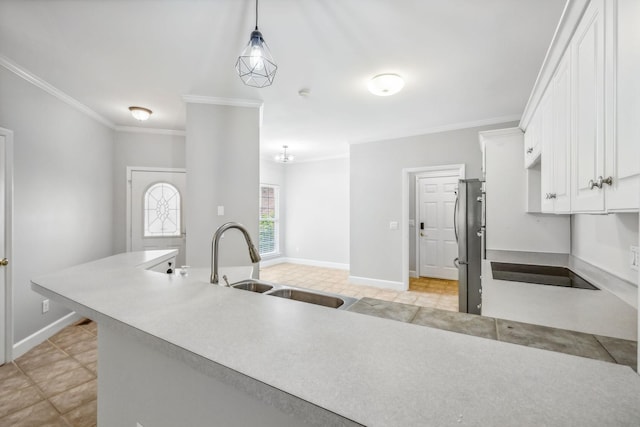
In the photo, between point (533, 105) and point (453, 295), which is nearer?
point (533, 105)

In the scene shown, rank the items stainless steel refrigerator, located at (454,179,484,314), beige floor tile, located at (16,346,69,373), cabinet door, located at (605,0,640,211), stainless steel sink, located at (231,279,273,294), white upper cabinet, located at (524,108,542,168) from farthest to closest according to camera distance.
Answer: stainless steel refrigerator, located at (454,179,484,314)
beige floor tile, located at (16,346,69,373)
white upper cabinet, located at (524,108,542,168)
stainless steel sink, located at (231,279,273,294)
cabinet door, located at (605,0,640,211)

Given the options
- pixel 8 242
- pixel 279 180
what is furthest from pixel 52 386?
pixel 279 180

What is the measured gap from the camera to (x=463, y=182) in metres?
3.10

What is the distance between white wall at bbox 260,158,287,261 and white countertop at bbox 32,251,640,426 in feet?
18.4

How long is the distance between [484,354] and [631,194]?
0.75m

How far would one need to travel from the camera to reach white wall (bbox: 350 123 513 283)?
164 inches

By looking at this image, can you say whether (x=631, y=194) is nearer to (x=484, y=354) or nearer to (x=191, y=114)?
(x=484, y=354)

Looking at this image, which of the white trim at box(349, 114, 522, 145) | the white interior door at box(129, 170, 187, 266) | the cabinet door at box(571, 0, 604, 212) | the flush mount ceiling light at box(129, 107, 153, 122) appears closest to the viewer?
the cabinet door at box(571, 0, 604, 212)

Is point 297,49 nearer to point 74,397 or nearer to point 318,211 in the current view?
point 74,397

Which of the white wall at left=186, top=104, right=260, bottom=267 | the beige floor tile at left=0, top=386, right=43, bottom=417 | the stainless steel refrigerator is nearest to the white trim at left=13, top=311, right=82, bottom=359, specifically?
the beige floor tile at left=0, top=386, right=43, bottom=417

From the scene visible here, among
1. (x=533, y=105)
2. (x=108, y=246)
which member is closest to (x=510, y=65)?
(x=533, y=105)

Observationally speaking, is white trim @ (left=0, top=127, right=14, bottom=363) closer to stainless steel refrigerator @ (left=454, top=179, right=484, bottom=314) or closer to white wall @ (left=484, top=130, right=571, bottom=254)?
stainless steel refrigerator @ (left=454, top=179, right=484, bottom=314)

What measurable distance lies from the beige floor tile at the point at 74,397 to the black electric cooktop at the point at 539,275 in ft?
10.5

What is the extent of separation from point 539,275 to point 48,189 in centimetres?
474
